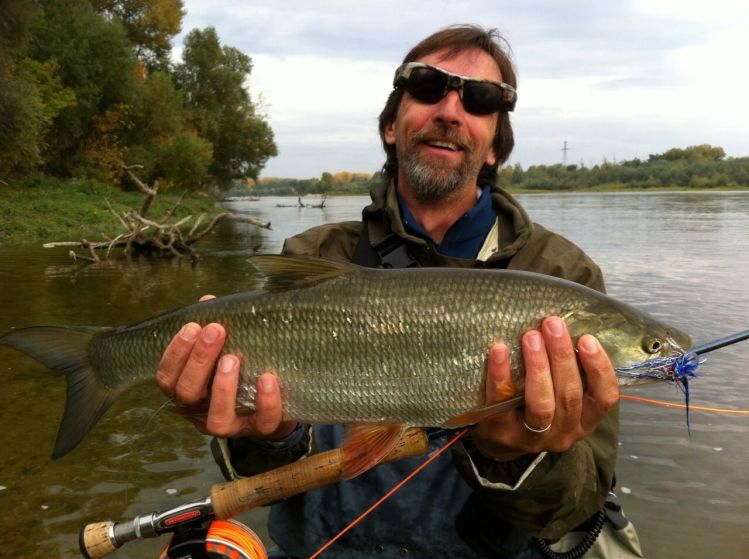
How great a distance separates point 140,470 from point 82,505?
2.02ft

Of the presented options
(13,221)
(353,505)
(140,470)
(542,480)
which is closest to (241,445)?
(353,505)

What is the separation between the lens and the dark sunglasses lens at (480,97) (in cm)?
323

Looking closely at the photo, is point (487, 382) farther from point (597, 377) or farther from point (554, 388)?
point (597, 377)

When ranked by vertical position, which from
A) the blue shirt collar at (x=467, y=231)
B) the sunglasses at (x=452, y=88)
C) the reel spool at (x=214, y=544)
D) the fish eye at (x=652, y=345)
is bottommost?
the reel spool at (x=214, y=544)

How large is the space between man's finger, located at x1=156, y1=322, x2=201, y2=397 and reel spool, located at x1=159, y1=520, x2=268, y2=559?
0.54 meters

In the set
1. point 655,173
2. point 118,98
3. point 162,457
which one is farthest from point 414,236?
point 655,173

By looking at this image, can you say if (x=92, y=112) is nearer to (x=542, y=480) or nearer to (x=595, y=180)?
(x=542, y=480)

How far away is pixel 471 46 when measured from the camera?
11.5 feet

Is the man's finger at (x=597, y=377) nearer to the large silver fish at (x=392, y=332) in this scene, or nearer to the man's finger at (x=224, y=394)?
the large silver fish at (x=392, y=332)

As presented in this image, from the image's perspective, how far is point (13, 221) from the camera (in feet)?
71.2

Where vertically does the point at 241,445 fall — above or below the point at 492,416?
below

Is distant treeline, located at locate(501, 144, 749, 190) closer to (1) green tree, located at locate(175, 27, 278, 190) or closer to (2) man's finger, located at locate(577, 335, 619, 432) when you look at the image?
(1) green tree, located at locate(175, 27, 278, 190)

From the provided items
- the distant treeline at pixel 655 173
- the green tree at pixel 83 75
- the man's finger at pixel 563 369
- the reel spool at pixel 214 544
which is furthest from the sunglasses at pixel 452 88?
the distant treeline at pixel 655 173

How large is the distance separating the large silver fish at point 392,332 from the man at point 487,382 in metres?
0.08
